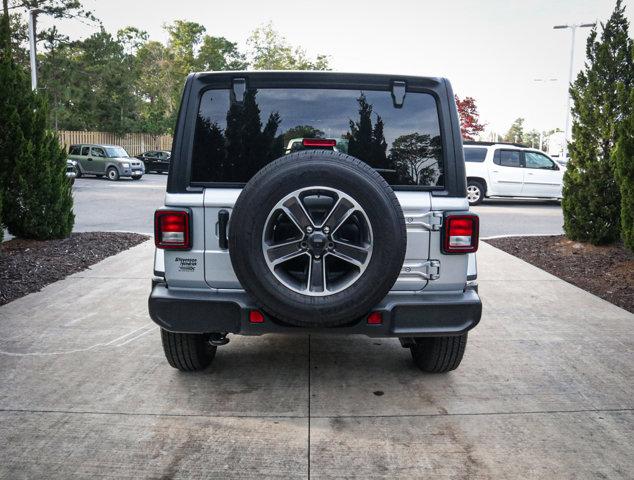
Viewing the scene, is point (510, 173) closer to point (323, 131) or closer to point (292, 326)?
point (323, 131)

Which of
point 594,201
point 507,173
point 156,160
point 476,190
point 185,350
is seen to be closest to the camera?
point 185,350

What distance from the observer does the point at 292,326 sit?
3646 mm

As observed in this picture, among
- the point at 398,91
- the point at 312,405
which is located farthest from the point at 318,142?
the point at 312,405

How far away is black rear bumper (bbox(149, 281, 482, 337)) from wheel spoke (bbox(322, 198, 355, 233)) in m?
0.61

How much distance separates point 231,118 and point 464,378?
241 cm

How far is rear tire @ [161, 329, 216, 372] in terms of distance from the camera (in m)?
4.21

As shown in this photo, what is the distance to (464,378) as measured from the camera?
446cm

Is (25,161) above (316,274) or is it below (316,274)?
above

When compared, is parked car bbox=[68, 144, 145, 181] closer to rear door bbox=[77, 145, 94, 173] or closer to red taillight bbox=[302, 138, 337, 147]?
rear door bbox=[77, 145, 94, 173]

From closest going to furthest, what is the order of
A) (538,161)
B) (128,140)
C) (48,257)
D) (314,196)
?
1. (314,196)
2. (48,257)
3. (538,161)
4. (128,140)

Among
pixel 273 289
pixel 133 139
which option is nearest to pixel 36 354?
pixel 273 289

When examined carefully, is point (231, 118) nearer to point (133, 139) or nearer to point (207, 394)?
point (207, 394)

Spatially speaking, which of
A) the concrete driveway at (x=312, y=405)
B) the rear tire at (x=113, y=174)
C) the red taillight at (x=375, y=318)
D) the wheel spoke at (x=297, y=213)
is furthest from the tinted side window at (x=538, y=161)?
the rear tire at (x=113, y=174)

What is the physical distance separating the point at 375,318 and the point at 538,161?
16.4 m
